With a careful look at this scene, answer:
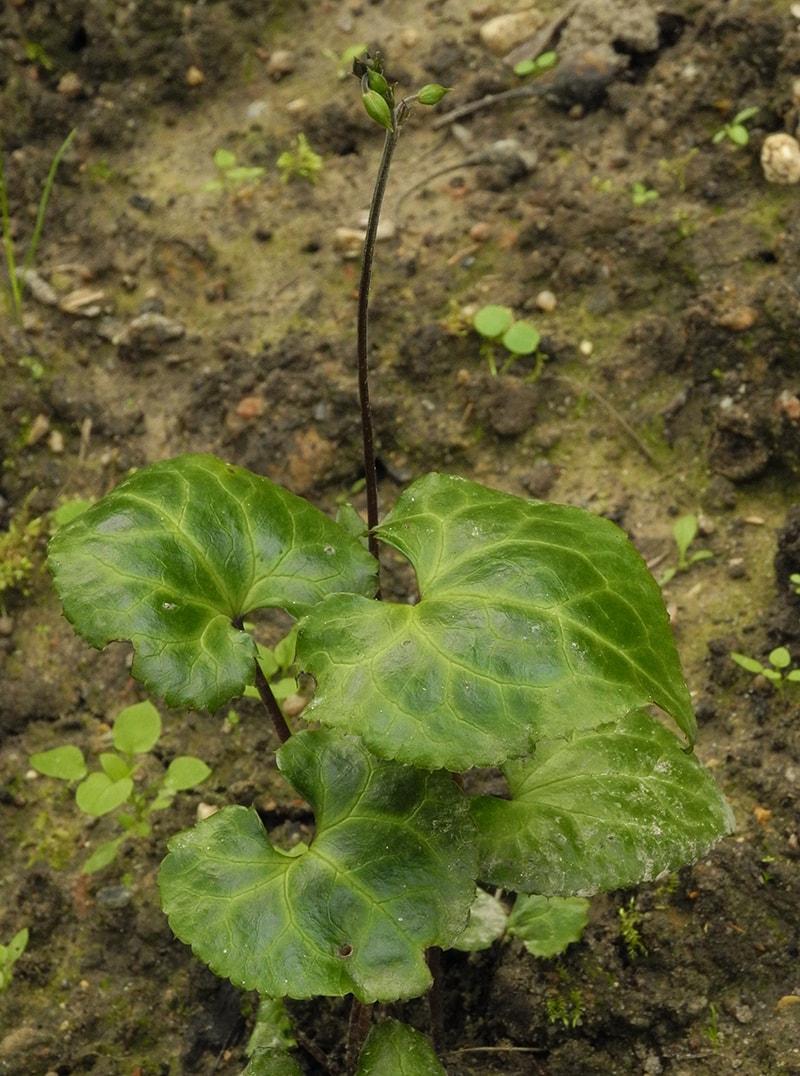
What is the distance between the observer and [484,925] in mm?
2266

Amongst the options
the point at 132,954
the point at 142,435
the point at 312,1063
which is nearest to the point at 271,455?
the point at 142,435

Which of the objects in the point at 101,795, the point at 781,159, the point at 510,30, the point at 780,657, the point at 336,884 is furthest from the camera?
the point at 510,30

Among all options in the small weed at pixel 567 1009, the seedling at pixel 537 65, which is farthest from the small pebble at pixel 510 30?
the small weed at pixel 567 1009

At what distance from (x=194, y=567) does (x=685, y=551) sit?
1.56 m

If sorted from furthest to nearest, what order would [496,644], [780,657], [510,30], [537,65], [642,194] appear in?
[510,30], [537,65], [642,194], [780,657], [496,644]

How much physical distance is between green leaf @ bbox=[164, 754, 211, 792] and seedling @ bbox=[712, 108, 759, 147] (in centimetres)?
262

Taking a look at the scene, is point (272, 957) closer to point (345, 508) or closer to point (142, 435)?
point (345, 508)

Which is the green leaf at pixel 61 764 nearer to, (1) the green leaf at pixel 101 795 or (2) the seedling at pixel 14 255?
(1) the green leaf at pixel 101 795

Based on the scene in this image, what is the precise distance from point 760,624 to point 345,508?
1183mm

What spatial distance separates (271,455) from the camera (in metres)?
3.32

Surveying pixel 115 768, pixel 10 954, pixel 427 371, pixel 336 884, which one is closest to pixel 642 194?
pixel 427 371

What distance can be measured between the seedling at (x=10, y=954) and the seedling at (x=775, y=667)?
6.06ft

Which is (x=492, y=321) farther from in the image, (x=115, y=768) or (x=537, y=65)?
(x=115, y=768)

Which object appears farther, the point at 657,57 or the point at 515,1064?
the point at 657,57
